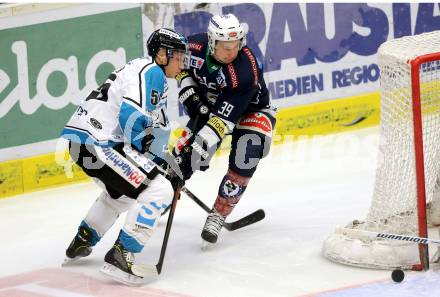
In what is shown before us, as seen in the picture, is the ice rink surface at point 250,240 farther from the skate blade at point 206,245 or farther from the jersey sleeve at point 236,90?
the jersey sleeve at point 236,90

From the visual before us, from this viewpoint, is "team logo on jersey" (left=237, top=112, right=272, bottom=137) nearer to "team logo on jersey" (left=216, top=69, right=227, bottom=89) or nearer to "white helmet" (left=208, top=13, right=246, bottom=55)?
"team logo on jersey" (left=216, top=69, right=227, bottom=89)

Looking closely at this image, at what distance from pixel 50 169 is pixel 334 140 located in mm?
2037

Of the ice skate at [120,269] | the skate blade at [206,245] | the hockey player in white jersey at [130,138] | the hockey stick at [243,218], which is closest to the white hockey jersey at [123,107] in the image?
the hockey player in white jersey at [130,138]

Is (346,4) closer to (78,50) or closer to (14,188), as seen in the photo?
(78,50)

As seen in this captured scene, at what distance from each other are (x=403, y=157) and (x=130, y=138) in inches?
48.2

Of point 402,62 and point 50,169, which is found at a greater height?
point 402,62

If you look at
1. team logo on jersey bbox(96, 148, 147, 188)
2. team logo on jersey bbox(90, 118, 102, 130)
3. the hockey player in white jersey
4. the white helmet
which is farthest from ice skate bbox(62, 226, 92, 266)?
the white helmet

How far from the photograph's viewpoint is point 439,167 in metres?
5.23

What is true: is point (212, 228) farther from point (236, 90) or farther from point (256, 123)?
point (236, 90)

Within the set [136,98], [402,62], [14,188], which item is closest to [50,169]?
[14,188]

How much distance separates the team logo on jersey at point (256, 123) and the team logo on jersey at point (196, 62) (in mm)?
353

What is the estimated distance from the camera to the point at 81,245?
5.19m

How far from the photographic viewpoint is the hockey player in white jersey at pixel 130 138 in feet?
15.6

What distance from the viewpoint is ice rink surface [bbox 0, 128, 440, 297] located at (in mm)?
4793
